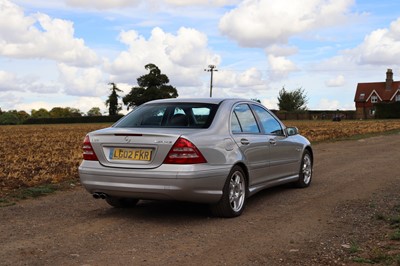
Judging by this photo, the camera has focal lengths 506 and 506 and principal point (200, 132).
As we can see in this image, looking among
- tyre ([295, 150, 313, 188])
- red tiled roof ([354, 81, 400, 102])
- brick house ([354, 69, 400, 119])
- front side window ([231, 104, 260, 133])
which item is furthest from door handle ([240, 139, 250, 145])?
red tiled roof ([354, 81, 400, 102])

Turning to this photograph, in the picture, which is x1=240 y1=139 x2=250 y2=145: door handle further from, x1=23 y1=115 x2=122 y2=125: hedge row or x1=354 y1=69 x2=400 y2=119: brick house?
x1=354 y1=69 x2=400 y2=119: brick house

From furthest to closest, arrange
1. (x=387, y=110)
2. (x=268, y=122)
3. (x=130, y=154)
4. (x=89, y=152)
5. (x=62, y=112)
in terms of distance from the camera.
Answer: (x=62, y=112) → (x=387, y=110) → (x=268, y=122) → (x=89, y=152) → (x=130, y=154)

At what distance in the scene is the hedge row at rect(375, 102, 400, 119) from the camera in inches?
Result: 2928

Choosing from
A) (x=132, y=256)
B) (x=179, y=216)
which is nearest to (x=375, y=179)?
(x=179, y=216)

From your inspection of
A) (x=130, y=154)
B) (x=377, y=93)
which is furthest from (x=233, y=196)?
(x=377, y=93)

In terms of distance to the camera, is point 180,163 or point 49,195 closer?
point 180,163

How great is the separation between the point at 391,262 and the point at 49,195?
5677mm

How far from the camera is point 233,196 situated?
6441 millimetres

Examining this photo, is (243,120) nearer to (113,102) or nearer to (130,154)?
(130,154)

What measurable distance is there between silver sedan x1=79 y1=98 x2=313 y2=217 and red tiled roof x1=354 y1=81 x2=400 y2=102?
94.9m

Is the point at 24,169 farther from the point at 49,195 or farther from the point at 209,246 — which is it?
the point at 209,246

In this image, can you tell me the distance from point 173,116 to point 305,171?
10.9 ft

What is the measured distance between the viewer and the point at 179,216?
6.54 meters

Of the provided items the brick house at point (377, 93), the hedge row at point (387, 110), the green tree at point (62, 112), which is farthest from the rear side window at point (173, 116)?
the green tree at point (62, 112)
